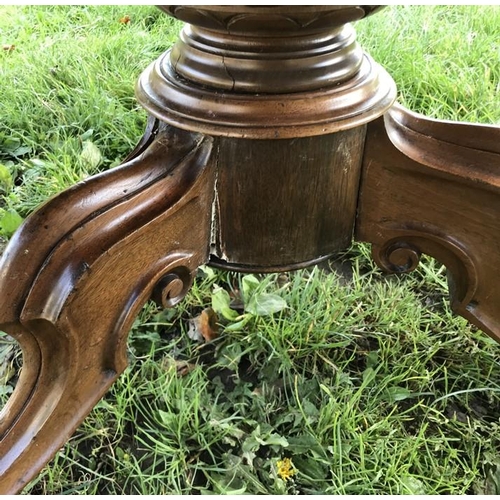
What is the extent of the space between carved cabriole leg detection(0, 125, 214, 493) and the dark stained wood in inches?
1.1

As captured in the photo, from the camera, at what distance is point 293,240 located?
745 mm

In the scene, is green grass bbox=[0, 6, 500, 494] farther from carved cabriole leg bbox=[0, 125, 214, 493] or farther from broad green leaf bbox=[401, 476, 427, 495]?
carved cabriole leg bbox=[0, 125, 214, 493]

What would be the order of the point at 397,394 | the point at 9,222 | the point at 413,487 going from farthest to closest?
the point at 9,222, the point at 397,394, the point at 413,487

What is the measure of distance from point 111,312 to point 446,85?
105 cm

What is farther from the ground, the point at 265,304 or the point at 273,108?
the point at 273,108

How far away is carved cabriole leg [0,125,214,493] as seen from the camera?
1.98 ft

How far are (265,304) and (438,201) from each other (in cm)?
A: 30

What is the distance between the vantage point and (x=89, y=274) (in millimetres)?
617

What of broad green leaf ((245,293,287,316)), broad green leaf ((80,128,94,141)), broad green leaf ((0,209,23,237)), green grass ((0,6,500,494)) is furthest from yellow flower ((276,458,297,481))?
broad green leaf ((80,128,94,141))

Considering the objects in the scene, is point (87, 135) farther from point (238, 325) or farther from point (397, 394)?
point (397, 394)

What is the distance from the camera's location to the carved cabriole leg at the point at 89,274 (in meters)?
0.60

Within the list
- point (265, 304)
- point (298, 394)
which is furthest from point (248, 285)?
point (298, 394)

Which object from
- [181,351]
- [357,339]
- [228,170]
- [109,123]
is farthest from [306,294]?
[109,123]

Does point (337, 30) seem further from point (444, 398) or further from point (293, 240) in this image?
point (444, 398)
